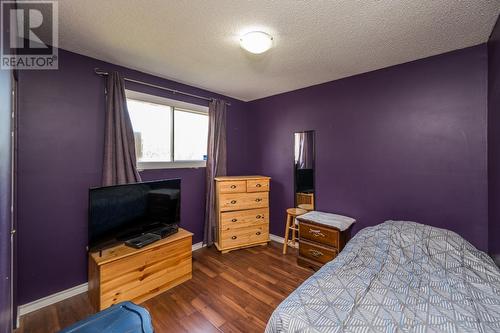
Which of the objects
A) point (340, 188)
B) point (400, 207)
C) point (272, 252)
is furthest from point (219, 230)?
point (400, 207)

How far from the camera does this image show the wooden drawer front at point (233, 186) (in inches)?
124

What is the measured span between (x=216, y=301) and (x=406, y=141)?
Answer: 8.79 ft

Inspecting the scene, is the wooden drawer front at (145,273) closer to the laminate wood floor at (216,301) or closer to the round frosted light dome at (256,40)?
the laminate wood floor at (216,301)

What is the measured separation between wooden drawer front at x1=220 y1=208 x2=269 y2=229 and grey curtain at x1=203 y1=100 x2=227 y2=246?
0.26 m

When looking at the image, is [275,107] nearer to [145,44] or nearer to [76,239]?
[145,44]

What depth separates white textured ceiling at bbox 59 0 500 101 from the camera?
1.50 metres

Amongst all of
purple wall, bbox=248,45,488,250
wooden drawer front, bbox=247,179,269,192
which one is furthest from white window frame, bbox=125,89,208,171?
purple wall, bbox=248,45,488,250

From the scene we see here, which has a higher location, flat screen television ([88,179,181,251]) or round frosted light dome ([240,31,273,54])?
round frosted light dome ([240,31,273,54])

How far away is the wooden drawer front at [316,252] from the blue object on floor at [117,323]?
1.94m

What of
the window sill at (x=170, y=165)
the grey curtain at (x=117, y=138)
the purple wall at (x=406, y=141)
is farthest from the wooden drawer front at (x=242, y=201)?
the grey curtain at (x=117, y=138)

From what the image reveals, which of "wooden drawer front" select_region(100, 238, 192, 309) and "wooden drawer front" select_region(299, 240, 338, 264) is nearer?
"wooden drawer front" select_region(100, 238, 192, 309)

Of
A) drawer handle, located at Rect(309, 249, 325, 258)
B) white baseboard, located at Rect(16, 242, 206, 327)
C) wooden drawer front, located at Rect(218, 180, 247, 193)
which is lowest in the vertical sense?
white baseboard, located at Rect(16, 242, 206, 327)

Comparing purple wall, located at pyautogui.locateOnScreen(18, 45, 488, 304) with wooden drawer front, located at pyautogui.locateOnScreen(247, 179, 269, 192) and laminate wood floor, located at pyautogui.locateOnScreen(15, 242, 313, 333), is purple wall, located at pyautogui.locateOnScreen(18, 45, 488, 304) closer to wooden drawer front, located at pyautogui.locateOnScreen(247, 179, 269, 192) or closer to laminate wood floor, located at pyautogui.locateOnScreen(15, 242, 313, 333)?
laminate wood floor, located at pyautogui.locateOnScreen(15, 242, 313, 333)

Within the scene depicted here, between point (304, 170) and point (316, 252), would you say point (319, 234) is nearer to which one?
point (316, 252)
